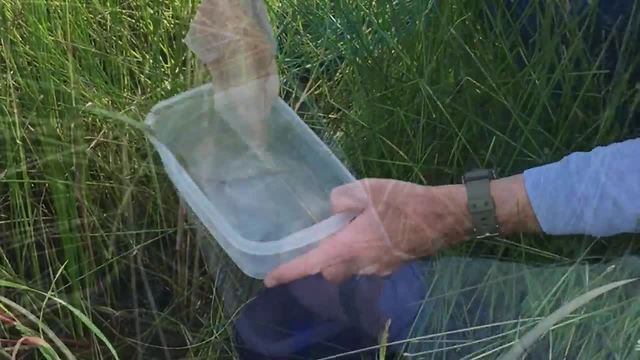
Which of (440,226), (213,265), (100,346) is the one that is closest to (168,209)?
(213,265)

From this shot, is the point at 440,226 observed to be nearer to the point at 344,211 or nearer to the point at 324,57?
the point at 344,211

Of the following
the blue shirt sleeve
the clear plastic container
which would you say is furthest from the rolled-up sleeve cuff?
the clear plastic container

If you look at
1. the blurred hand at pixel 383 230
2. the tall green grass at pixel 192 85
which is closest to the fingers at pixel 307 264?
the blurred hand at pixel 383 230

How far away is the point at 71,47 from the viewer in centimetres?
117

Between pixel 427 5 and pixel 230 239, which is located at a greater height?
pixel 427 5

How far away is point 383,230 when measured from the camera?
39.0 inches

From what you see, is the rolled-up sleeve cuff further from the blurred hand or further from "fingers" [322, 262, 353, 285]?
"fingers" [322, 262, 353, 285]

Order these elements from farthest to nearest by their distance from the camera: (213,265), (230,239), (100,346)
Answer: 1. (100,346)
2. (213,265)
3. (230,239)

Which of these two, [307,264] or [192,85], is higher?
[192,85]

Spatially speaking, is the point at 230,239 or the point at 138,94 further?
the point at 138,94

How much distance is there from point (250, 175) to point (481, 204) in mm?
226

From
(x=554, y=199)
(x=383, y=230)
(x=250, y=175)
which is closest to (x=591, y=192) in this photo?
(x=554, y=199)

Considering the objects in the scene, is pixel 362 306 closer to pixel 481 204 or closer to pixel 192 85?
pixel 481 204

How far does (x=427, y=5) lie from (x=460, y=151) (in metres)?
0.16
